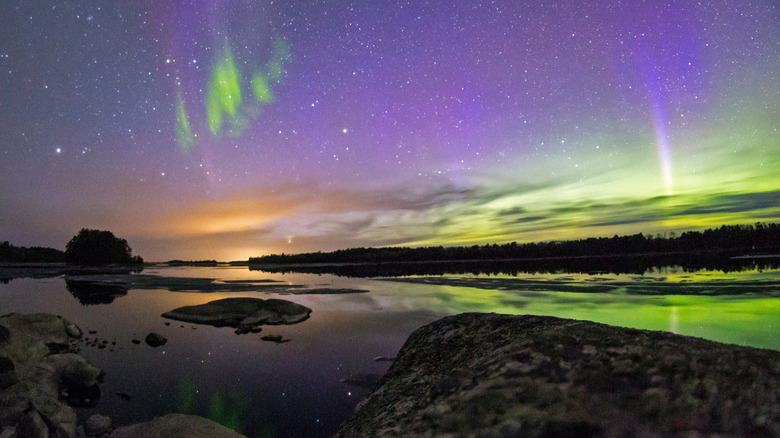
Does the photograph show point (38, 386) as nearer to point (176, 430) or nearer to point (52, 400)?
point (52, 400)

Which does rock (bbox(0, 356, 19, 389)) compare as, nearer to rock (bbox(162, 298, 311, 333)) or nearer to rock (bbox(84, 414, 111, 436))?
rock (bbox(84, 414, 111, 436))

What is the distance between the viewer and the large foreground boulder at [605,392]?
1.40m

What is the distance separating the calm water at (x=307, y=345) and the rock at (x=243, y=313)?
0.72 metres

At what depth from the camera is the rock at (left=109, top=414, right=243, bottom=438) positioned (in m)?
4.96

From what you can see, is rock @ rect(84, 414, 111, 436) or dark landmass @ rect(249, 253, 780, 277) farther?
dark landmass @ rect(249, 253, 780, 277)

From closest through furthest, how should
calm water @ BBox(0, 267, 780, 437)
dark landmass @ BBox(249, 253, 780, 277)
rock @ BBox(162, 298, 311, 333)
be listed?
1. calm water @ BBox(0, 267, 780, 437)
2. rock @ BBox(162, 298, 311, 333)
3. dark landmass @ BBox(249, 253, 780, 277)

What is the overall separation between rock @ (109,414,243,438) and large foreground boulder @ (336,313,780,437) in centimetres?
407

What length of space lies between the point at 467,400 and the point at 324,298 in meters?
20.9

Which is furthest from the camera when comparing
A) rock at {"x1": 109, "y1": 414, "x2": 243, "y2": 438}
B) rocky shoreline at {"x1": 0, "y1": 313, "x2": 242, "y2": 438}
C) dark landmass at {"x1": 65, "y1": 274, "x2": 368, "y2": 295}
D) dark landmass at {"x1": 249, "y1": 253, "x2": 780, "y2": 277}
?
dark landmass at {"x1": 249, "y1": 253, "x2": 780, "y2": 277}

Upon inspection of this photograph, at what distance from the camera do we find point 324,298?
2167cm

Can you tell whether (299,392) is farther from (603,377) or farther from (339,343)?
(603,377)

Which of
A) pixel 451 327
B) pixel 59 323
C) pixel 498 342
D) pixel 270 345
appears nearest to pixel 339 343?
pixel 270 345

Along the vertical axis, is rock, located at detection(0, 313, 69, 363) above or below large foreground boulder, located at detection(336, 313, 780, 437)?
below

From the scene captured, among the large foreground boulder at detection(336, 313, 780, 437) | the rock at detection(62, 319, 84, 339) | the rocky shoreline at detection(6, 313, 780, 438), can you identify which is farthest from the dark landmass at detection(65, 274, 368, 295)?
the large foreground boulder at detection(336, 313, 780, 437)
